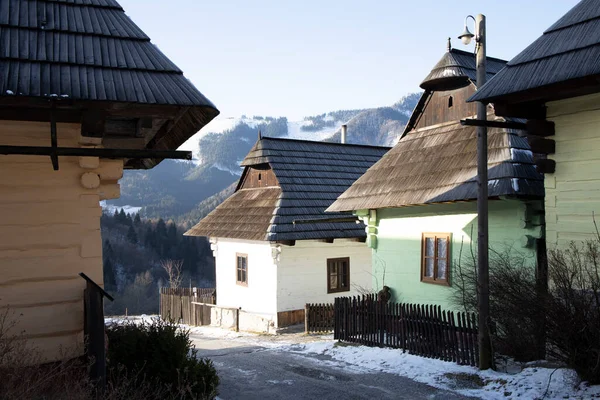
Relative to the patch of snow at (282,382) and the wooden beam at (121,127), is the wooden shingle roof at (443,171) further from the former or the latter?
the wooden beam at (121,127)

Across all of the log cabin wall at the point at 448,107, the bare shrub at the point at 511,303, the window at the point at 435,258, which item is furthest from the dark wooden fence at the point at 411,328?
the log cabin wall at the point at 448,107

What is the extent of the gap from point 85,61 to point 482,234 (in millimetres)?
5877

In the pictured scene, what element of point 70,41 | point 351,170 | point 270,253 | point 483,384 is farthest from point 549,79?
point 351,170

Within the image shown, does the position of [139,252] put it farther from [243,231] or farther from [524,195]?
[524,195]

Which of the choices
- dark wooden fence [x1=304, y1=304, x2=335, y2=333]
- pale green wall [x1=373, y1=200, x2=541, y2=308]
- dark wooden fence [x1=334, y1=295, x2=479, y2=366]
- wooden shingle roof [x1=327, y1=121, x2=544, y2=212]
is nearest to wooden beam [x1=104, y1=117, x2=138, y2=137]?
dark wooden fence [x1=334, y1=295, x2=479, y2=366]

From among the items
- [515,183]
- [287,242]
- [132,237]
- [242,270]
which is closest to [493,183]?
[515,183]

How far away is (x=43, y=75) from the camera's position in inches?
194

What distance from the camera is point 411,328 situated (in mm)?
10555

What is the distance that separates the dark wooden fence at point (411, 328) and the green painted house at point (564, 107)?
237cm

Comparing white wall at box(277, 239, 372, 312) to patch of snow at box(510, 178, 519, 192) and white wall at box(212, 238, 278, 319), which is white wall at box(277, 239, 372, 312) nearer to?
white wall at box(212, 238, 278, 319)

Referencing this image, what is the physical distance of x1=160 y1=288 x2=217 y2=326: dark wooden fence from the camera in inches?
802

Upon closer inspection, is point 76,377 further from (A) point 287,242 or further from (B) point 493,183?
(A) point 287,242

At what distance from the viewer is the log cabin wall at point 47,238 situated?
17.6ft

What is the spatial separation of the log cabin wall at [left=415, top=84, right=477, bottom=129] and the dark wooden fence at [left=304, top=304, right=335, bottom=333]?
5.40 meters
